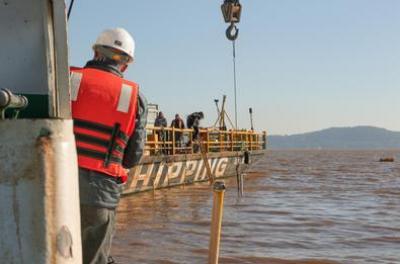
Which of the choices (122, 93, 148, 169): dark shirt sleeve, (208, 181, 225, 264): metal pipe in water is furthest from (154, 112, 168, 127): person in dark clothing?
(122, 93, 148, 169): dark shirt sleeve

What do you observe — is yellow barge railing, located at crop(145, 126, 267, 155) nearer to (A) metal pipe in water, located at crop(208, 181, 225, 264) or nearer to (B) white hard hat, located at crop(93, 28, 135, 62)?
(A) metal pipe in water, located at crop(208, 181, 225, 264)

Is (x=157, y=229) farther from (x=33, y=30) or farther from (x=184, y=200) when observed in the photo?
(x=33, y=30)

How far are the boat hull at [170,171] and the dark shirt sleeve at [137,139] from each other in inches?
440

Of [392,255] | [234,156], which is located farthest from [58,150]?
[234,156]

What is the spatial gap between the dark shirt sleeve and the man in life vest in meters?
0.03

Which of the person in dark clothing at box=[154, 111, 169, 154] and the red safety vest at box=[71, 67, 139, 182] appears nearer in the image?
the red safety vest at box=[71, 67, 139, 182]

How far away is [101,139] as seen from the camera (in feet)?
7.77

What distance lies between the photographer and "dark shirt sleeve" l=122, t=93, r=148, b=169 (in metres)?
2.52

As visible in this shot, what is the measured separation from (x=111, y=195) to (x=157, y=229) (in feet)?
21.6

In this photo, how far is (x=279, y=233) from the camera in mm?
8562

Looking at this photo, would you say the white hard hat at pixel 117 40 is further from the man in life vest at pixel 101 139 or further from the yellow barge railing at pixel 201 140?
the yellow barge railing at pixel 201 140

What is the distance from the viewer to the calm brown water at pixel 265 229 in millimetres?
6875

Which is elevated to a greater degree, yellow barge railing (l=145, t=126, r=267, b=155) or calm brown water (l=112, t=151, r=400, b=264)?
yellow barge railing (l=145, t=126, r=267, b=155)

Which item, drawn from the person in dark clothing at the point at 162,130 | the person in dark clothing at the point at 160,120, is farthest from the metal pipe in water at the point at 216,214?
the person in dark clothing at the point at 160,120
